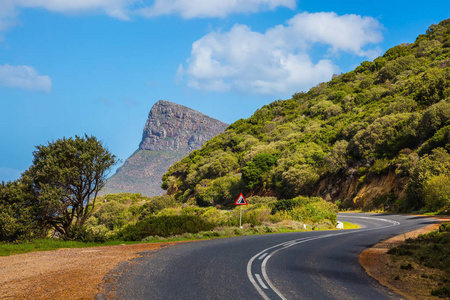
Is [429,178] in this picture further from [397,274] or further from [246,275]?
[246,275]

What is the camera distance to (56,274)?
798cm

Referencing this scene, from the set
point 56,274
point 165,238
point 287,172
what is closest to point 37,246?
point 165,238

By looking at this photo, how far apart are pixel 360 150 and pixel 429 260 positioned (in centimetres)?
4213

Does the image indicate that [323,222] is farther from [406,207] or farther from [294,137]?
[294,137]

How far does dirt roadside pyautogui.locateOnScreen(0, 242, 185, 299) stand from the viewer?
21.4ft

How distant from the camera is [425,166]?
34.9m

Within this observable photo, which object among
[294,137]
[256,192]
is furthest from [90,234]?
[294,137]

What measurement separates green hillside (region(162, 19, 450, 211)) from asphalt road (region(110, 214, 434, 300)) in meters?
26.9

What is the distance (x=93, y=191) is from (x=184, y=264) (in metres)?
10.8

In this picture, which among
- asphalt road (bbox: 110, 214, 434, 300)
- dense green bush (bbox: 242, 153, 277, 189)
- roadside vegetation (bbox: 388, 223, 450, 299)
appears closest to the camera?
asphalt road (bbox: 110, 214, 434, 300)

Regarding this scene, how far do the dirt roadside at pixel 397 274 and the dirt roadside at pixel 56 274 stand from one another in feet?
24.3

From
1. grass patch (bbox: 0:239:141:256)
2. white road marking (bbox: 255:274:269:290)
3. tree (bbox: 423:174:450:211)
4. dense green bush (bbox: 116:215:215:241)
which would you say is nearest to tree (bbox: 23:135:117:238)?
grass patch (bbox: 0:239:141:256)

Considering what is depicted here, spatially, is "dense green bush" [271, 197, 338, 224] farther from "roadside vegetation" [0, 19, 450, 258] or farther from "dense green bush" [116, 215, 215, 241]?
"dense green bush" [116, 215, 215, 241]

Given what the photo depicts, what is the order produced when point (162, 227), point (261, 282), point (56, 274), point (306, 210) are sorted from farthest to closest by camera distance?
point (306, 210) → point (162, 227) → point (56, 274) → point (261, 282)
